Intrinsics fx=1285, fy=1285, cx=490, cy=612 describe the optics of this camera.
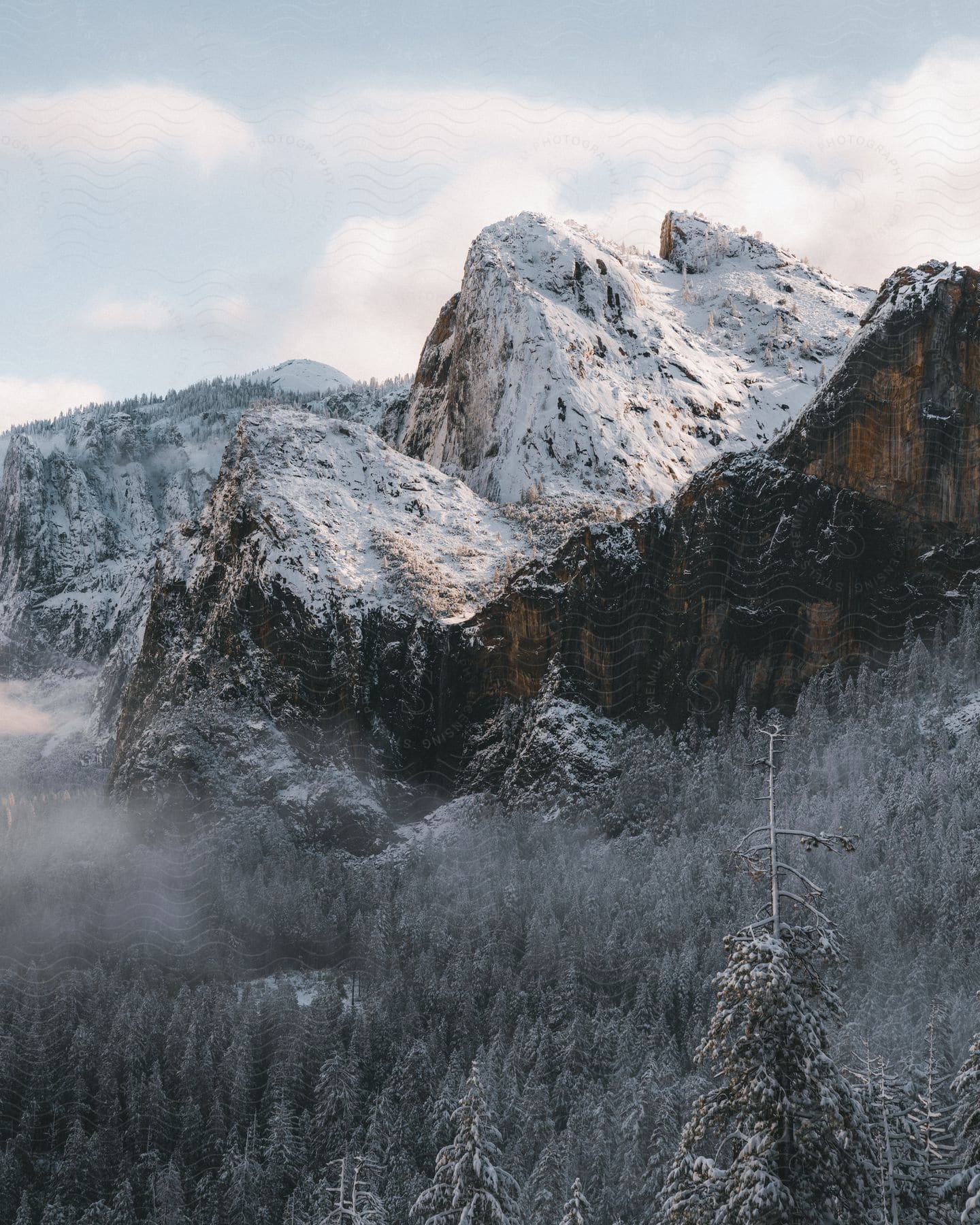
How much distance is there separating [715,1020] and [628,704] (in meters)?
169

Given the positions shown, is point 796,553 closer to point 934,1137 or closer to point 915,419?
point 915,419

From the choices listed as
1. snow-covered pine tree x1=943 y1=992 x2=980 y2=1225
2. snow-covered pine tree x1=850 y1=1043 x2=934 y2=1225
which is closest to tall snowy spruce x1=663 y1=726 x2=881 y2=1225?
snow-covered pine tree x1=943 y1=992 x2=980 y2=1225

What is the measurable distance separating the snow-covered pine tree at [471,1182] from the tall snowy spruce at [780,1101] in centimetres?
1205

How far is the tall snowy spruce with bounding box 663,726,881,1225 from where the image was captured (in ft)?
75.7

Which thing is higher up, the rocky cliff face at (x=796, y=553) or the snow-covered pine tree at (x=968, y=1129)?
the rocky cliff face at (x=796, y=553)

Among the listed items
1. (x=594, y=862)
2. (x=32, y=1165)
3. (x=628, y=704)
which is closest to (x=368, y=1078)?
(x=32, y=1165)

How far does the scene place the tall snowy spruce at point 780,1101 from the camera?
23078mm

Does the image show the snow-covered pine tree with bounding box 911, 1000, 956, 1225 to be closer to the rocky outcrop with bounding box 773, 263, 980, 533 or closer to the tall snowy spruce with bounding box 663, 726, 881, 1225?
the tall snowy spruce with bounding box 663, 726, 881, 1225

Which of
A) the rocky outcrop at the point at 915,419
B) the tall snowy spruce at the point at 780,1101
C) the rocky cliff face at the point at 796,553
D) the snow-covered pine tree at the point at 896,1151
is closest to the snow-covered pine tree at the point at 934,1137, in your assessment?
the snow-covered pine tree at the point at 896,1151

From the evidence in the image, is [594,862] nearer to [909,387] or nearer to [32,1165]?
[32,1165]

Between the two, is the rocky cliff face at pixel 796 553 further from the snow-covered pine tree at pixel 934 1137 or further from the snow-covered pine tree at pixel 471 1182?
the snow-covered pine tree at pixel 471 1182

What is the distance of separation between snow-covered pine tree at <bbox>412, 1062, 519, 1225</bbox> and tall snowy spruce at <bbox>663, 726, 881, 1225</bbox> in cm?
1205

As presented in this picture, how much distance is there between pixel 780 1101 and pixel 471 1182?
15038mm

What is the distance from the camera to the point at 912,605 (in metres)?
188
